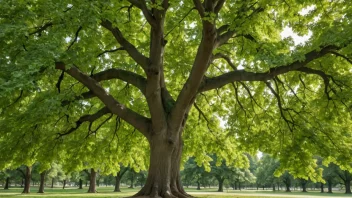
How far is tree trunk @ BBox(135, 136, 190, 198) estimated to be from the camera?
1193cm

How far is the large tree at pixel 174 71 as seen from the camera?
9.33 m

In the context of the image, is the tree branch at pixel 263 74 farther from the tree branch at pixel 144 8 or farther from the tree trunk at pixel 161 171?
the tree branch at pixel 144 8

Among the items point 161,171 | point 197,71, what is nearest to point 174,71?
point 197,71

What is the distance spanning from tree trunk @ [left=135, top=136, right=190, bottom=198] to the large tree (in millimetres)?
40

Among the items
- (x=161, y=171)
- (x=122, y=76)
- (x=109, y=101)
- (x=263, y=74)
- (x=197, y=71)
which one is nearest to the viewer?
(x=197, y=71)

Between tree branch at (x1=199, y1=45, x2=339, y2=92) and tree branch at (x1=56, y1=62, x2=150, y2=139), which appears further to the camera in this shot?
tree branch at (x1=56, y1=62, x2=150, y2=139)

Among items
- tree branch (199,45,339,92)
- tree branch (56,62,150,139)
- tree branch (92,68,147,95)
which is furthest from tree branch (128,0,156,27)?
tree branch (199,45,339,92)

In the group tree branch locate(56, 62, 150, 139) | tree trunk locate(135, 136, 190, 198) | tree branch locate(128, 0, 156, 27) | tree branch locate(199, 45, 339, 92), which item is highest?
tree branch locate(128, 0, 156, 27)

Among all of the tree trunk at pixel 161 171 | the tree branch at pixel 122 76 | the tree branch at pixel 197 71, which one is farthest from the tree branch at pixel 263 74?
the tree trunk at pixel 161 171

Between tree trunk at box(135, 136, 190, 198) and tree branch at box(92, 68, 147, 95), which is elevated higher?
tree branch at box(92, 68, 147, 95)

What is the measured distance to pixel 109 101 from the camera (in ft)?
41.3

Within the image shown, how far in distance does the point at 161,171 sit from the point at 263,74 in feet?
17.7

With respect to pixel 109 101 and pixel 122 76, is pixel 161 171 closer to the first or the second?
pixel 109 101

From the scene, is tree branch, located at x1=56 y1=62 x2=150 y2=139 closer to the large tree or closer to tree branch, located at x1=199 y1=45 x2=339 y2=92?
the large tree
